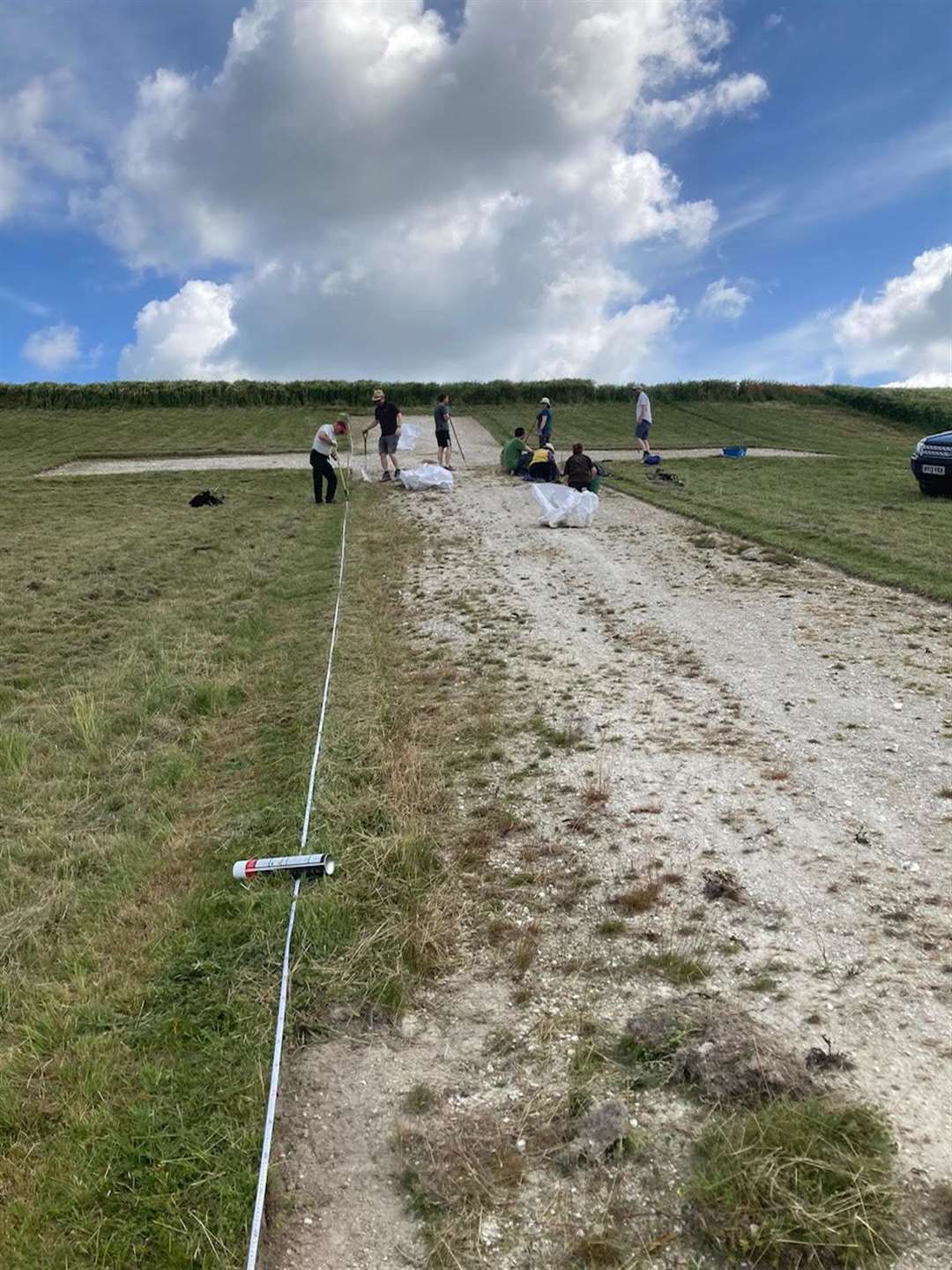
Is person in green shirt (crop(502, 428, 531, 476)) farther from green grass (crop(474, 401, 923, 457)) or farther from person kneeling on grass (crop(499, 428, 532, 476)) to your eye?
green grass (crop(474, 401, 923, 457))

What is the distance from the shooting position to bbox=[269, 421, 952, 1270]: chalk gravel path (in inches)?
98.8

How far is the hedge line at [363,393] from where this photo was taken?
137 ft

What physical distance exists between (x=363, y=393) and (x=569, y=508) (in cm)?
3232

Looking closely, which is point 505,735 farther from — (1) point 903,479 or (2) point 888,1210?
(1) point 903,479

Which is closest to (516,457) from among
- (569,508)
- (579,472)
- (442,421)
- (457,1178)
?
(442,421)

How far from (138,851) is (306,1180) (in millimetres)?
2371

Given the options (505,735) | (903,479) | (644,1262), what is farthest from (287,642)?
(903,479)

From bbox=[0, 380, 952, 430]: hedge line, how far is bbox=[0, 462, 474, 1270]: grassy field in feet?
118

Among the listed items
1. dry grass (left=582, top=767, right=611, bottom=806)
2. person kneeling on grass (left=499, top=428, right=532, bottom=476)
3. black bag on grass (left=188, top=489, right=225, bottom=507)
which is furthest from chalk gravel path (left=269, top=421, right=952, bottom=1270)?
person kneeling on grass (left=499, top=428, right=532, bottom=476)

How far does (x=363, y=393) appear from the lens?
142ft

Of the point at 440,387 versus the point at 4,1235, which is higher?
the point at 440,387

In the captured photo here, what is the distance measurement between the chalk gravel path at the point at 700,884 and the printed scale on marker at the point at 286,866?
0.86 m

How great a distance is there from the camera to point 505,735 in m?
5.60

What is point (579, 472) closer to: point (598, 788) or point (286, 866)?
point (598, 788)
